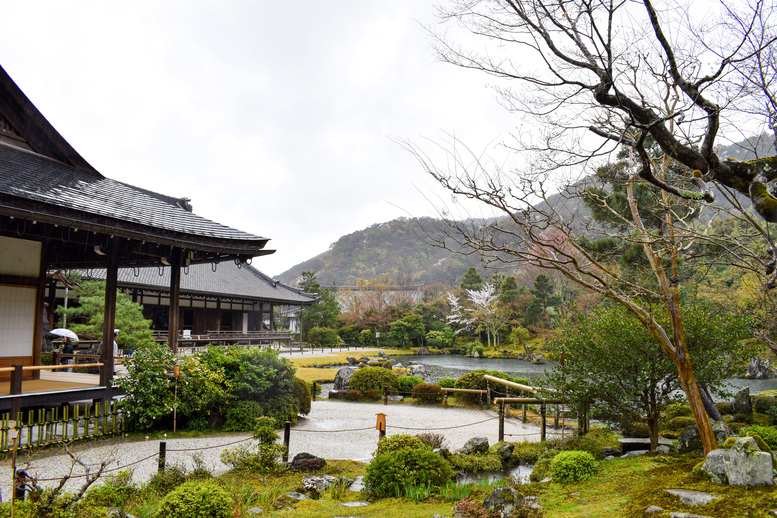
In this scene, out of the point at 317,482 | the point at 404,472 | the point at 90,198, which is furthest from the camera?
the point at 90,198

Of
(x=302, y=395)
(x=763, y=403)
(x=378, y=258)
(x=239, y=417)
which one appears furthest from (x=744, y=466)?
(x=378, y=258)

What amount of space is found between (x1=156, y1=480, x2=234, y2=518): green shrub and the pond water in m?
17.7

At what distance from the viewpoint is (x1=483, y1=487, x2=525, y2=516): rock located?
4.23 metres

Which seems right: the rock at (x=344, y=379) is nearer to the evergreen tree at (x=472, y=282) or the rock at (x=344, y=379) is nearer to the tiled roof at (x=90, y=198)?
the tiled roof at (x=90, y=198)

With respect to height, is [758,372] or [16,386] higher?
[16,386]

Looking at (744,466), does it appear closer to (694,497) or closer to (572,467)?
(694,497)

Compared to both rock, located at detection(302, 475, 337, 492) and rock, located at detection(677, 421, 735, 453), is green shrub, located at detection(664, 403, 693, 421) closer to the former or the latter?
rock, located at detection(677, 421, 735, 453)

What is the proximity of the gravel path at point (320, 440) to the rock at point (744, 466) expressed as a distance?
4854 millimetres

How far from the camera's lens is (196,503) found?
397cm

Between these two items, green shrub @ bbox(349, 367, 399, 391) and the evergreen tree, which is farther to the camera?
the evergreen tree

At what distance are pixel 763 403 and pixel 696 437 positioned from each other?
5.09 m

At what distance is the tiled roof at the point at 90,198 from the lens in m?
6.74

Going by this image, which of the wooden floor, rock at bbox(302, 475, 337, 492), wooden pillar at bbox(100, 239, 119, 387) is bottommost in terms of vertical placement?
rock at bbox(302, 475, 337, 492)

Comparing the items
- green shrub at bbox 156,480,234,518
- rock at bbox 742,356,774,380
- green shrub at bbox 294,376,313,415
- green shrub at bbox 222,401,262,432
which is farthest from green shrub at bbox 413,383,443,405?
rock at bbox 742,356,774,380
